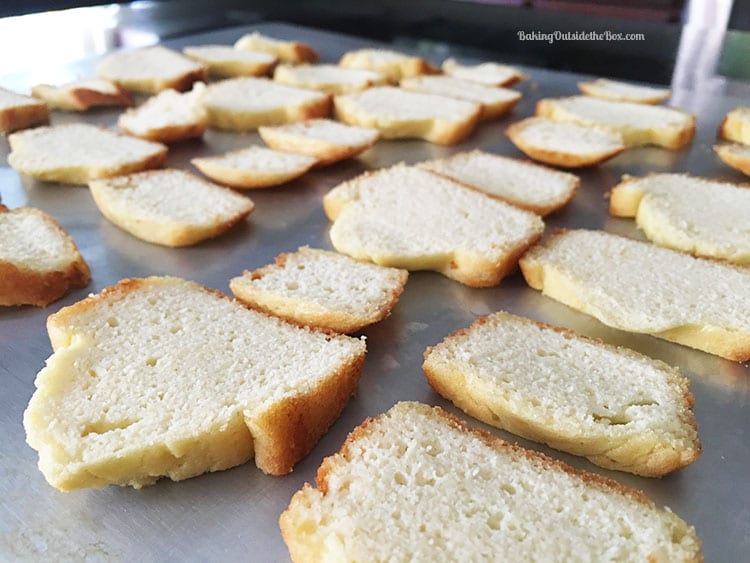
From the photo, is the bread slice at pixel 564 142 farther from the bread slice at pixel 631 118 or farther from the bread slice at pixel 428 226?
the bread slice at pixel 428 226

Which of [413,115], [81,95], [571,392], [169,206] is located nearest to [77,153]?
[169,206]

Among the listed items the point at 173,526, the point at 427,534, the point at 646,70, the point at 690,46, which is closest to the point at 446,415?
the point at 427,534

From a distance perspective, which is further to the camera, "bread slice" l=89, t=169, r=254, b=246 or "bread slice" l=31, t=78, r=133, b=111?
"bread slice" l=31, t=78, r=133, b=111

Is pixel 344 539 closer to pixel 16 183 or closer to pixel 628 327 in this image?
pixel 628 327

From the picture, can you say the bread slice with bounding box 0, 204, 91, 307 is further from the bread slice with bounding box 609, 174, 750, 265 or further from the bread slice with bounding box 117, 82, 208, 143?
the bread slice with bounding box 609, 174, 750, 265

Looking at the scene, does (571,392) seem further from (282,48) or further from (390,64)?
(282,48)

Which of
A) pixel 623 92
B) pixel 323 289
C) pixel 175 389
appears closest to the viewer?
pixel 175 389

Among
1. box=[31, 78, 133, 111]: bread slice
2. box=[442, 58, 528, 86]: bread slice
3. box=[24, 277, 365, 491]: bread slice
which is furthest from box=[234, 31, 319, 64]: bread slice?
box=[24, 277, 365, 491]: bread slice
